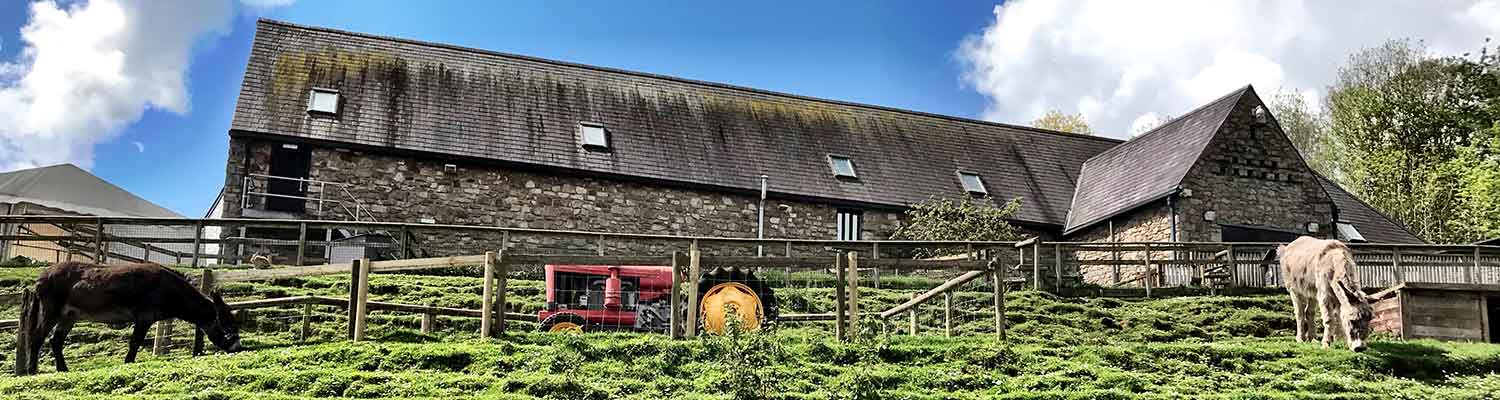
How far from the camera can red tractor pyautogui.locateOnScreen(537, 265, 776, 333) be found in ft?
52.2

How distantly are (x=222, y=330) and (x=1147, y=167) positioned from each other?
2275 centimetres

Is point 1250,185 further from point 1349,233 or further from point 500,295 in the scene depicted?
point 500,295

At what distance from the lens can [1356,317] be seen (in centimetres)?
1516

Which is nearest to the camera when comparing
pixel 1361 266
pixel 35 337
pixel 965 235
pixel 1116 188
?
pixel 35 337

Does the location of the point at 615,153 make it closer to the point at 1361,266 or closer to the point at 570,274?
the point at 570,274

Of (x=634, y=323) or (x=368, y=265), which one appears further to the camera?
(x=634, y=323)

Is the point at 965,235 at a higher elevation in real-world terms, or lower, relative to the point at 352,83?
lower

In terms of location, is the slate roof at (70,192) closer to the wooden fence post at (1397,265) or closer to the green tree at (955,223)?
the green tree at (955,223)

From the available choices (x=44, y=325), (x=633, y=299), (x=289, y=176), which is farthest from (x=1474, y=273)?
(x=289, y=176)

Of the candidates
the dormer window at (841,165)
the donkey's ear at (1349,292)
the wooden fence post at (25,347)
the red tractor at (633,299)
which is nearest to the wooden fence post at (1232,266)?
the donkey's ear at (1349,292)

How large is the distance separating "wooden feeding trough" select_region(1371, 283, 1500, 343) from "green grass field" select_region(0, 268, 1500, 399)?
1886 mm

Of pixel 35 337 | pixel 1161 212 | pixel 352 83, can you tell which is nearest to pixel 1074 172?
pixel 1161 212

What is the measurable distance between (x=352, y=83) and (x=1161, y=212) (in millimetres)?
18028

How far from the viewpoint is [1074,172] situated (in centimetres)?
3622
